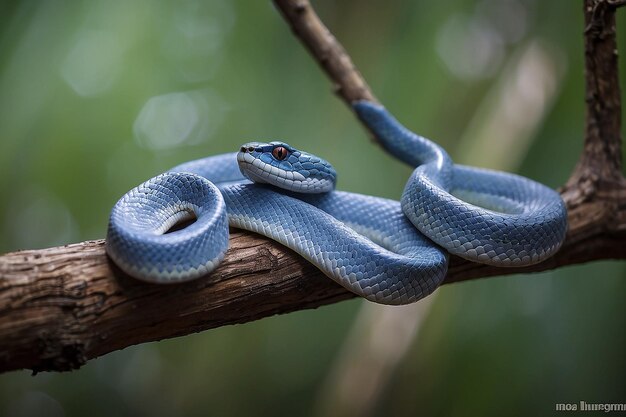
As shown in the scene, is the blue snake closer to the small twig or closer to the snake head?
the snake head

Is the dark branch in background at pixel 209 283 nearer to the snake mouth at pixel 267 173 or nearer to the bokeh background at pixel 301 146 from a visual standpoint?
the snake mouth at pixel 267 173

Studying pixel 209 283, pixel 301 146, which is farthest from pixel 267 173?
pixel 301 146

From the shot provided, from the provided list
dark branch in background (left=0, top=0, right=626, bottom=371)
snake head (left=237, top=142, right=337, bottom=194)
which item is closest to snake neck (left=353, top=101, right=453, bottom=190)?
dark branch in background (left=0, top=0, right=626, bottom=371)

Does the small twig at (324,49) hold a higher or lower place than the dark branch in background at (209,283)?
higher

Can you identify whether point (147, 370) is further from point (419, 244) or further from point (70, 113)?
point (419, 244)

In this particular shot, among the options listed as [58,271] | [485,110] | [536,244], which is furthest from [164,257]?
[485,110]

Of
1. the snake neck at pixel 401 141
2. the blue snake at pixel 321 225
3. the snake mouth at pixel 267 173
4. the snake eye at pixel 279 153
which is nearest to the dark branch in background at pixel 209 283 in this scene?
the blue snake at pixel 321 225
